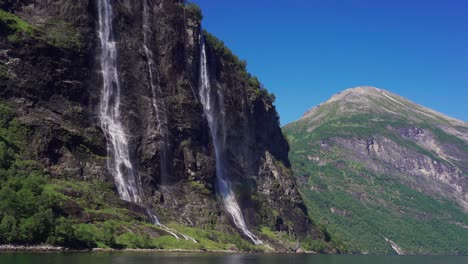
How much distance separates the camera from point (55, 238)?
89.9 metres

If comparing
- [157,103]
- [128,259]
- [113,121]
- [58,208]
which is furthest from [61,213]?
[157,103]

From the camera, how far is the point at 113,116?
14362 centimetres

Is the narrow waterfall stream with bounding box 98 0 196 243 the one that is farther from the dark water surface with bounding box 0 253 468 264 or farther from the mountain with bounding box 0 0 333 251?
the dark water surface with bounding box 0 253 468 264

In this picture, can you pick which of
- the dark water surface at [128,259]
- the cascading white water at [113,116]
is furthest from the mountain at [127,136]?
the dark water surface at [128,259]

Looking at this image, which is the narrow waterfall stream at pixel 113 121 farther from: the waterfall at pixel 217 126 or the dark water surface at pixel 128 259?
the waterfall at pixel 217 126

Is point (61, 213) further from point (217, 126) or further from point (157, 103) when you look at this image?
point (217, 126)

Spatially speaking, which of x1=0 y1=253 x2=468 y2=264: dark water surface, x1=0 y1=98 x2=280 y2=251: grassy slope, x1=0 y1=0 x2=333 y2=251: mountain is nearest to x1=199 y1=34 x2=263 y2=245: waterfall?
x1=0 y1=0 x2=333 y2=251: mountain

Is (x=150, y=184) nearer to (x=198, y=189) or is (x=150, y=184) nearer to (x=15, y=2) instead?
(x=198, y=189)

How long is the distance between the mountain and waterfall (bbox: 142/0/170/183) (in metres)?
0.34

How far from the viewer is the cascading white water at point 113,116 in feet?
443

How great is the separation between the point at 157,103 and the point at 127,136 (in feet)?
46.3

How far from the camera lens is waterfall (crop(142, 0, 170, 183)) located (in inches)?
5827

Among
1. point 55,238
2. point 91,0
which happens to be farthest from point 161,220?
point 91,0

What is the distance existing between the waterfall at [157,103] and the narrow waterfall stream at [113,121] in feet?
5.34
